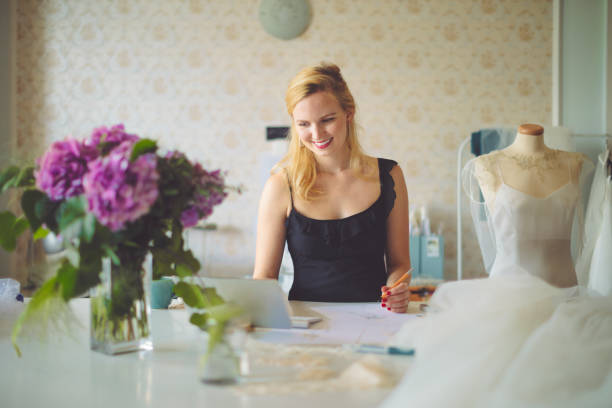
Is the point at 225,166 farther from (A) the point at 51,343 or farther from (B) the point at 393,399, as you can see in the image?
(B) the point at 393,399

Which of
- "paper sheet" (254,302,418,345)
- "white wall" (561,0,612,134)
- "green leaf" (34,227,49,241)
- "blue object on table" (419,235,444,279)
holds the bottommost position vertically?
"blue object on table" (419,235,444,279)

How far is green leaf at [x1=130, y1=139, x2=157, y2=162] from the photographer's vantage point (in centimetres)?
89

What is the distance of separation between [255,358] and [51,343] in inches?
17.1

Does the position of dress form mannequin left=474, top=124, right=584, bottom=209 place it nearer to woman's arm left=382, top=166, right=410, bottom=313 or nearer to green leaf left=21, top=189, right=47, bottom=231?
woman's arm left=382, top=166, right=410, bottom=313

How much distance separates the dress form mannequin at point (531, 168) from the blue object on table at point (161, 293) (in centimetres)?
139

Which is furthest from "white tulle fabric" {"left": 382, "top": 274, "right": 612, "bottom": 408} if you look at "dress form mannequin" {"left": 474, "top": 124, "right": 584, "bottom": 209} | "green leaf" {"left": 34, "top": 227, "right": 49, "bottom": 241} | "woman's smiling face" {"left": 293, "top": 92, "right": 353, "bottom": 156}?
"dress form mannequin" {"left": 474, "top": 124, "right": 584, "bottom": 209}

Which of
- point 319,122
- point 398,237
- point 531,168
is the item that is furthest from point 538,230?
point 319,122

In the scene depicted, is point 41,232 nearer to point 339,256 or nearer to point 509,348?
point 509,348

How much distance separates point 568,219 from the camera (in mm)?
2051

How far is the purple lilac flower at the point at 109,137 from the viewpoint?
945mm

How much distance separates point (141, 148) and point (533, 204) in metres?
1.71

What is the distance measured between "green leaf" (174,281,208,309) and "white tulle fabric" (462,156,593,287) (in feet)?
4.65

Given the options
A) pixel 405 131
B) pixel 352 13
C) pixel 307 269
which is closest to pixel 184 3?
pixel 352 13

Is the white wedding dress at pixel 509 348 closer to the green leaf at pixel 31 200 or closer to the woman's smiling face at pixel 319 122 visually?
the green leaf at pixel 31 200
